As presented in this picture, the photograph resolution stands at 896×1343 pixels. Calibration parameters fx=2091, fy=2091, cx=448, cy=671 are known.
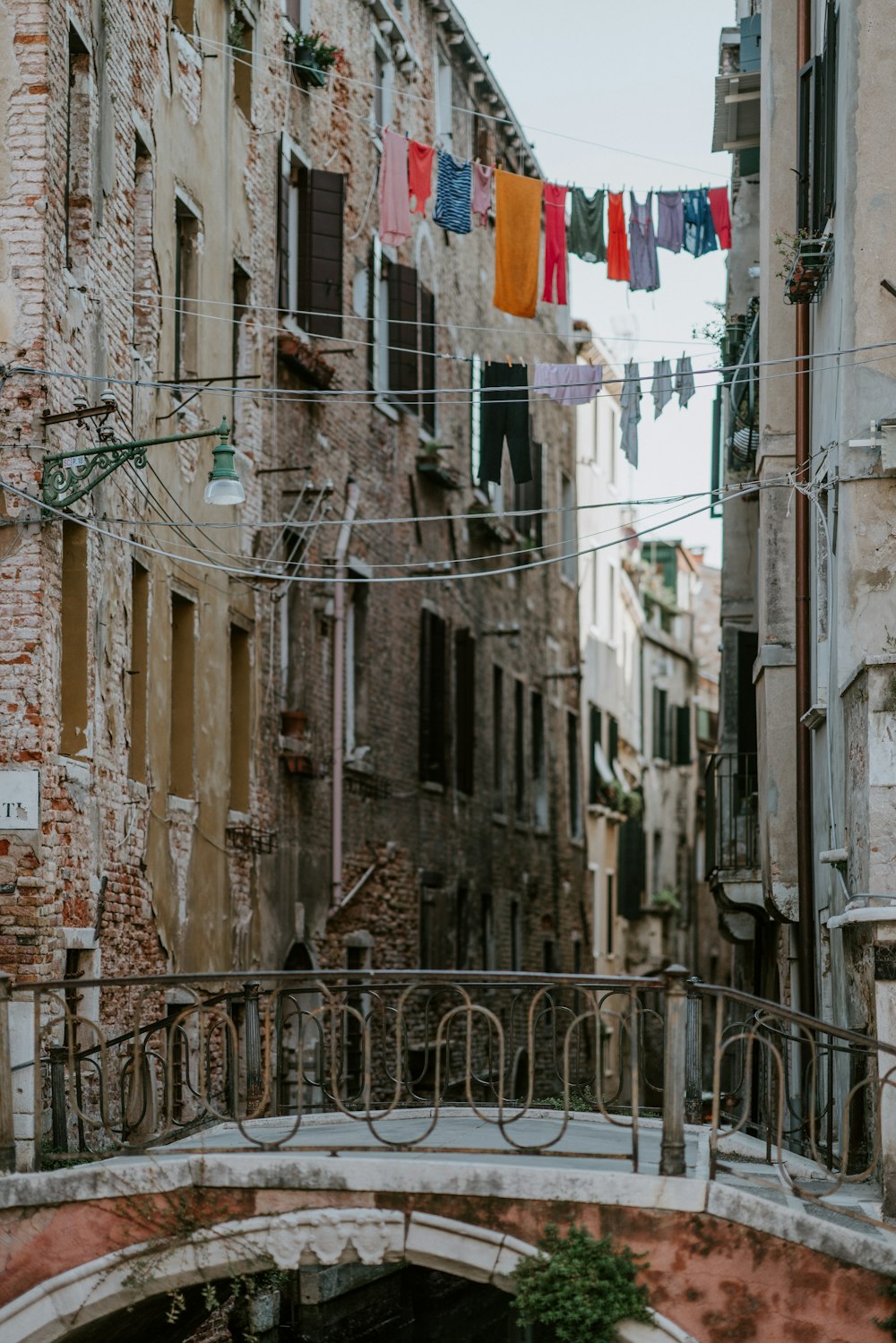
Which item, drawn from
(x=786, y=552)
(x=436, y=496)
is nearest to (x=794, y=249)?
(x=786, y=552)

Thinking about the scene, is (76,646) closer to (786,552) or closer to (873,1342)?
(786,552)

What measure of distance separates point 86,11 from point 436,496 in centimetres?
1194

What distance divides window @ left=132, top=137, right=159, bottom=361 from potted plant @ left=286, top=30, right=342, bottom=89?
5.11 meters

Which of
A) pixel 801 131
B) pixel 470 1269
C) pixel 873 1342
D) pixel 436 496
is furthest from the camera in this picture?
pixel 436 496

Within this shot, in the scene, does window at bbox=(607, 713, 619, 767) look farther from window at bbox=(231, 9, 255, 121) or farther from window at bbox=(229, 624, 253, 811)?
window at bbox=(231, 9, 255, 121)

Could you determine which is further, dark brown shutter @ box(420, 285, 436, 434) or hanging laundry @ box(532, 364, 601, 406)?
dark brown shutter @ box(420, 285, 436, 434)

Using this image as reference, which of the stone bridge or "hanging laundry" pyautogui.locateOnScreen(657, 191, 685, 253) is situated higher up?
"hanging laundry" pyautogui.locateOnScreen(657, 191, 685, 253)

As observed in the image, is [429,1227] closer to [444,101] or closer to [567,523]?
[444,101]

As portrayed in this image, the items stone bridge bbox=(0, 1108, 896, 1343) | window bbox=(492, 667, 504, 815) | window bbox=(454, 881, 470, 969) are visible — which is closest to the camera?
stone bridge bbox=(0, 1108, 896, 1343)

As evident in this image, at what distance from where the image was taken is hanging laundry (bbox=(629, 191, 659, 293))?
18.2 metres

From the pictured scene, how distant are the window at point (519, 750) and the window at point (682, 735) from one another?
55.7 feet

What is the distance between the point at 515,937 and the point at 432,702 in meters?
5.63

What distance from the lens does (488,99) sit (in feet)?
95.8

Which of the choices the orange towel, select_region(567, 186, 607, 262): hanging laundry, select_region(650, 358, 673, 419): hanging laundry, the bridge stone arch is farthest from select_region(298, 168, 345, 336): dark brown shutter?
the bridge stone arch
